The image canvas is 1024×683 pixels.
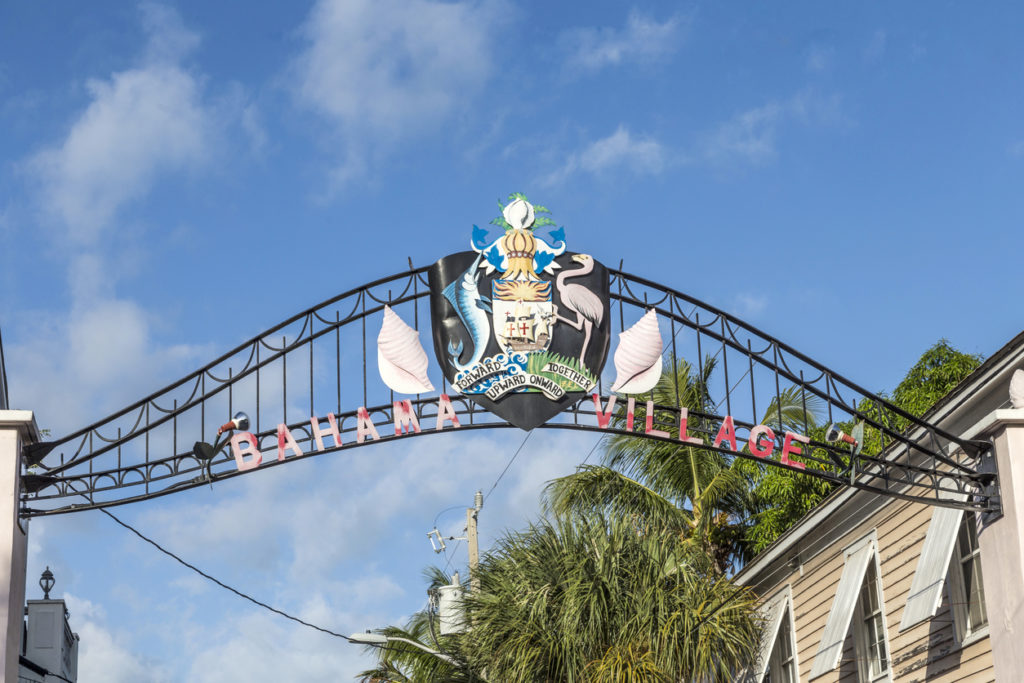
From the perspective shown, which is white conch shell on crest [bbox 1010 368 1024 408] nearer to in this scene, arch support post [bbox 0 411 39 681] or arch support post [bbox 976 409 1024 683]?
arch support post [bbox 976 409 1024 683]

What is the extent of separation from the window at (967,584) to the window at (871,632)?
2.09 metres

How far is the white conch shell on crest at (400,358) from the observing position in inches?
573

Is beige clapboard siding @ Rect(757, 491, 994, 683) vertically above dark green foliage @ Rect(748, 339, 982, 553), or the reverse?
dark green foliage @ Rect(748, 339, 982, 553)

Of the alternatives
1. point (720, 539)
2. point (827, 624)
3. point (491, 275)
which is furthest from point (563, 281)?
point (720, 539)

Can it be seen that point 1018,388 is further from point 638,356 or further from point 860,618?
point 860,618

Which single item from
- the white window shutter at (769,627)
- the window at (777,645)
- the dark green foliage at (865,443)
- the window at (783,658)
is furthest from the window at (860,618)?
the dark green foliage at (865,443)

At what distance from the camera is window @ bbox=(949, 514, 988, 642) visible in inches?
639

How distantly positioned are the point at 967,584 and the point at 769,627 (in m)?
6.49

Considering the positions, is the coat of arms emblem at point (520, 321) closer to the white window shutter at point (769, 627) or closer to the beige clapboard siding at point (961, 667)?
the beige clapboard siding at point (961, 667)

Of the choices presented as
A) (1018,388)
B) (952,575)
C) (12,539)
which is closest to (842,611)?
(952,575)

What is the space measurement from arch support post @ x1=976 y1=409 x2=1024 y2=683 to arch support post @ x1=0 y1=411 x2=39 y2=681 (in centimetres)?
940

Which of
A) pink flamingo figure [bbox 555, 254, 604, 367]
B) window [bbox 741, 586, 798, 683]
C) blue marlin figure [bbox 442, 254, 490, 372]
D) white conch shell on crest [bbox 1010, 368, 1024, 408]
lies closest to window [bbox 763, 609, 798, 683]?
window [bbox 741, 586, 798, 683]

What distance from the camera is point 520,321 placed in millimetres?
14648

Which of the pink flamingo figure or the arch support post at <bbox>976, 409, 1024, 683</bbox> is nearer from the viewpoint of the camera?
the arch support post at <bbox>976, 409, 1024, 683</bbox>
